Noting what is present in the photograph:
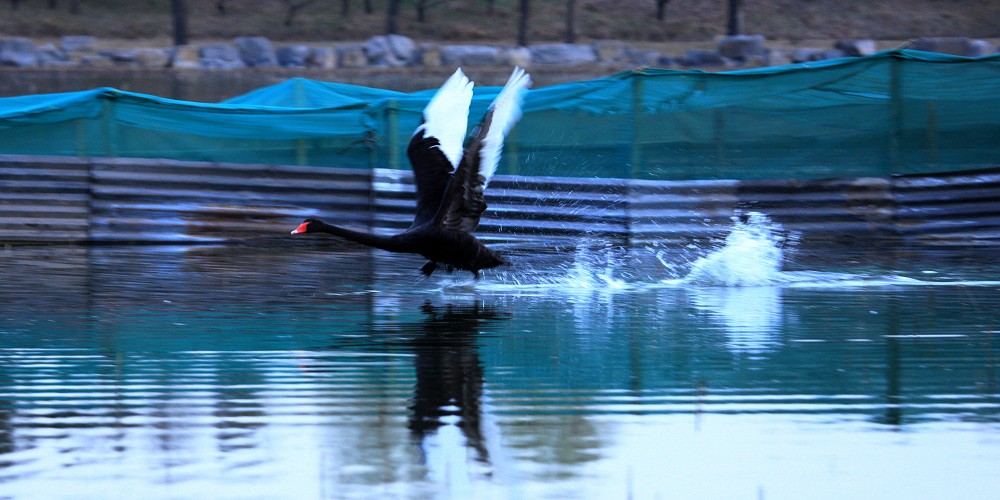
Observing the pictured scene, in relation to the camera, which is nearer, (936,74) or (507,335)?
(507,335)

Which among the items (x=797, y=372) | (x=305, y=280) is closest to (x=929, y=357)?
(x=797, y=372)

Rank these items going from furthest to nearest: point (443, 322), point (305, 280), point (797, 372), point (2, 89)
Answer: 1. point (2, 89)
2. point (305, 280)
3. point (443, 322)
4. point (797, 372)

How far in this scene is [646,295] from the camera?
1145 cm

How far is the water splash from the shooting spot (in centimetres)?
1245

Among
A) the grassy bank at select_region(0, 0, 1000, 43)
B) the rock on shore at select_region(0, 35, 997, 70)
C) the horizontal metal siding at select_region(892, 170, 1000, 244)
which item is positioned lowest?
the horizontal metal siding at select_region(892, 170, 1000, 244)

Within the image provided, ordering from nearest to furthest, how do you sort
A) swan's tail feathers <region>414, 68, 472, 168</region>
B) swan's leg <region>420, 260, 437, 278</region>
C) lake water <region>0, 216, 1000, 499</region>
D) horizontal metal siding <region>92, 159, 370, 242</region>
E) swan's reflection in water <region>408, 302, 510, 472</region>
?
lake water <region>0, 216, 1000, 499</region> < swan's reflection in water <region>408, 302, 510, 472</region> < swan's leg <region>420, 260, 437, 278</region> < swan's tail feathers <region>414, 68, 472, 168</region> < horizontal metal siding <region>92, 159, 370, 242</region>

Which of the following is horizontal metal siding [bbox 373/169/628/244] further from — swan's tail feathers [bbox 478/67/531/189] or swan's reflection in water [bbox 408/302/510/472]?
swan's reflection in water [bbox 408/302/510/472]

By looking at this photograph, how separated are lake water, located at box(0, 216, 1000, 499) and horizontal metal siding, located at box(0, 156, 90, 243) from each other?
2152 mm

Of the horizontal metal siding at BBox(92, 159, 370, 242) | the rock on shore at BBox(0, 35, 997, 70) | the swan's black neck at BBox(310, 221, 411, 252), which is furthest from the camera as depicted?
the rock on shore at BBox(0, 35, 997, 70)

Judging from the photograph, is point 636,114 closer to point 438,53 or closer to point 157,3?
point 438,53

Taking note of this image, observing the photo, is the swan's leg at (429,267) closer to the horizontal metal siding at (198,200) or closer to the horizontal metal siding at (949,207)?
the horizontal metal siding at (198,200)

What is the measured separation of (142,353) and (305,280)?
13.5 ft

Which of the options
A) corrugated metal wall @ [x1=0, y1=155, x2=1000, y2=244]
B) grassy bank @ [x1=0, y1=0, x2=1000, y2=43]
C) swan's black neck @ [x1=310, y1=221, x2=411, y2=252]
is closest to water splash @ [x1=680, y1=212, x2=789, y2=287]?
corrugated metal wall @ [x1=0, y1=155, x2=1000, y2=244]

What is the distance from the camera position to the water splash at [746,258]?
12.4m
